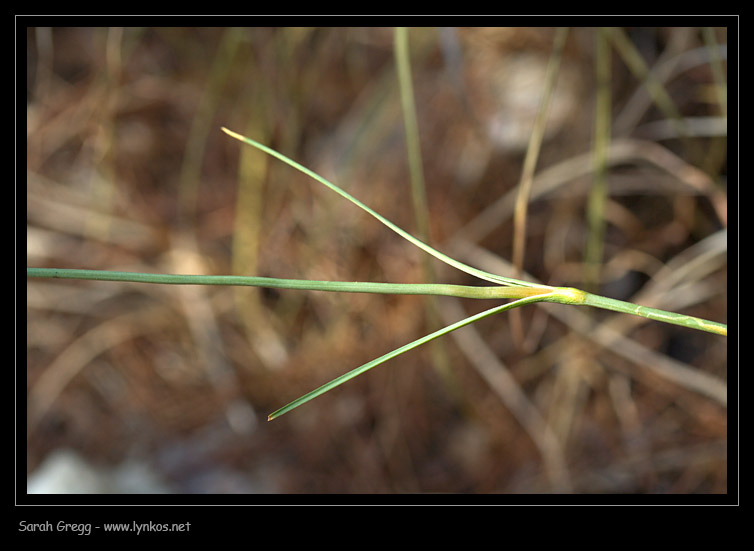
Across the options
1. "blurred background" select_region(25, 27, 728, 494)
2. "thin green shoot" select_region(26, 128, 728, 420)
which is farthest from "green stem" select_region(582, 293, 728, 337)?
"blurred background" select_region(25, 27, 728, 494)

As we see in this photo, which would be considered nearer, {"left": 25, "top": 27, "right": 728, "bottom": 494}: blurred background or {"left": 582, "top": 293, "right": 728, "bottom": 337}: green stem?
{"left": 582, "top": 293, "right": 728, "bottom": 337}: green stem

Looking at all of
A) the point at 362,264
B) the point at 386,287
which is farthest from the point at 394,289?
the point at 362,264

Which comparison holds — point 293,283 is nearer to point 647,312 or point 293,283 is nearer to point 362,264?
point 647,312

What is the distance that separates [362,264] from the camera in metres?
0.77

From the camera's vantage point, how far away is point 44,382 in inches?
31.0

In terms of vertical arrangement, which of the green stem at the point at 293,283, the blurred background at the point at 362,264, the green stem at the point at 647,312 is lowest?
the green stem at the point at 293,283

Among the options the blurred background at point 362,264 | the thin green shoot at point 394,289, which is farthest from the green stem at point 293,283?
the blurred background at point 362,264

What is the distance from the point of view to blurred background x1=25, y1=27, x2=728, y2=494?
664 millimetres

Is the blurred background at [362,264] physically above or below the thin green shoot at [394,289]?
above

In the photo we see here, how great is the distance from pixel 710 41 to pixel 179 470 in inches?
27.0

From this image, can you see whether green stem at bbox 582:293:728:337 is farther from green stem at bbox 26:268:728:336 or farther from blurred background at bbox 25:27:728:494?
blurred background at bbox 25:27:728:494

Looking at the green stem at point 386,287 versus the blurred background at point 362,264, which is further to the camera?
the blurred background at point 362,264

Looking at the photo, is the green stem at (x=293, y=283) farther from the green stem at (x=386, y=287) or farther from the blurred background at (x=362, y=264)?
the blurred background at (x=362, y=264)

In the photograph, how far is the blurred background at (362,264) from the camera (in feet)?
2.18
